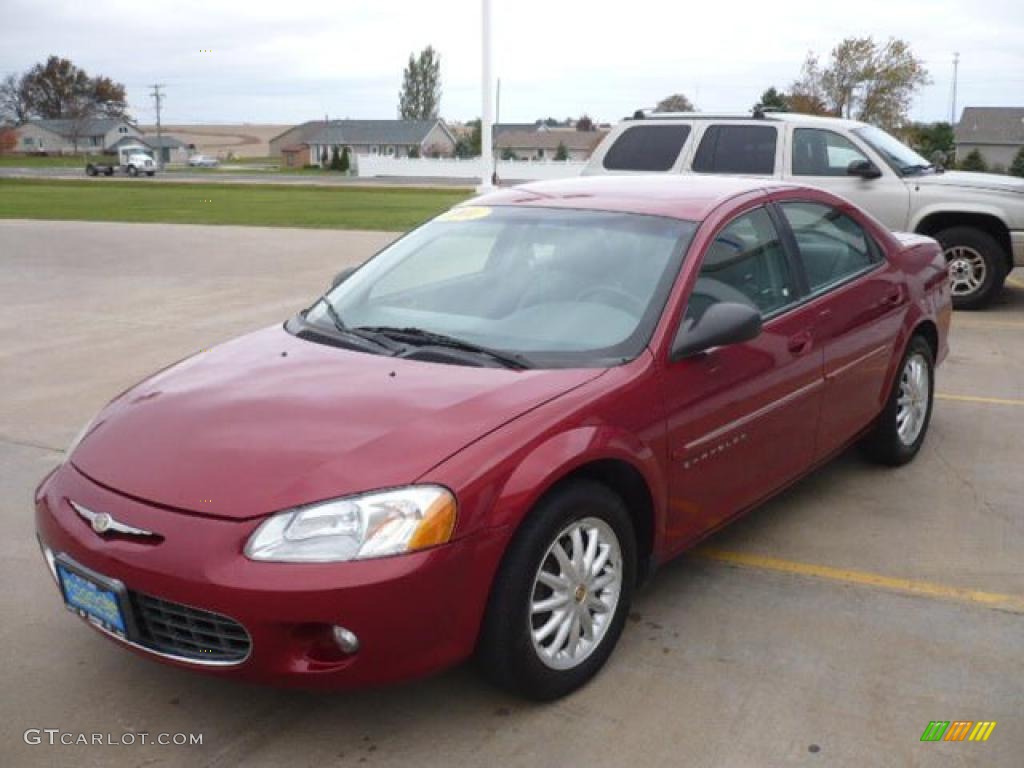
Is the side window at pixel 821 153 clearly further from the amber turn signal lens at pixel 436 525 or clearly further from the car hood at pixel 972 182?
the amber turn signal lens at pixel 436 525

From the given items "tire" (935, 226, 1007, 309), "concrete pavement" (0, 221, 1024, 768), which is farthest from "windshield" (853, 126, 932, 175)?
"concrete pavement" (0, 221, 1024, 768)

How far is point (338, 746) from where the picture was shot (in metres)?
2.99

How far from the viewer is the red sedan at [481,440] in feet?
9.14

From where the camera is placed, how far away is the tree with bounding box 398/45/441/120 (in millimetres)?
119062

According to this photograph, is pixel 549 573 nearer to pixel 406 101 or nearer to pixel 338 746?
pixel 338 746

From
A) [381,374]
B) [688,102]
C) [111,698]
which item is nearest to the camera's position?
[111,698]

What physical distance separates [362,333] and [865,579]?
2.21 meters

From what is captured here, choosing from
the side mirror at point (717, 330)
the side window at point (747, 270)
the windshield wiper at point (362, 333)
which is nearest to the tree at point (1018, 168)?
the side window at point (747, 270)

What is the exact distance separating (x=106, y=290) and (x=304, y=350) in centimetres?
881

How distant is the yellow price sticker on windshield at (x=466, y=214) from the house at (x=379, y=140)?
333 ft

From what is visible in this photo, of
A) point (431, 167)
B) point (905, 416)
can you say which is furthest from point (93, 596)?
point (431, 167)

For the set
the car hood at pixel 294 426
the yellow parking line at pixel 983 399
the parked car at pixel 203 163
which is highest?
→ the parked car at pixel 203 163

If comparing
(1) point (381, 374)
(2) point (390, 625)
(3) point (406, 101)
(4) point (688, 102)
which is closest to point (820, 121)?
(1) point (381, 374)

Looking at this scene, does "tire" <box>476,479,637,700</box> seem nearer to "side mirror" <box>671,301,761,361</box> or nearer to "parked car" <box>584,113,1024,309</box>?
"side mirror" <box>671,301,761,361</box>
